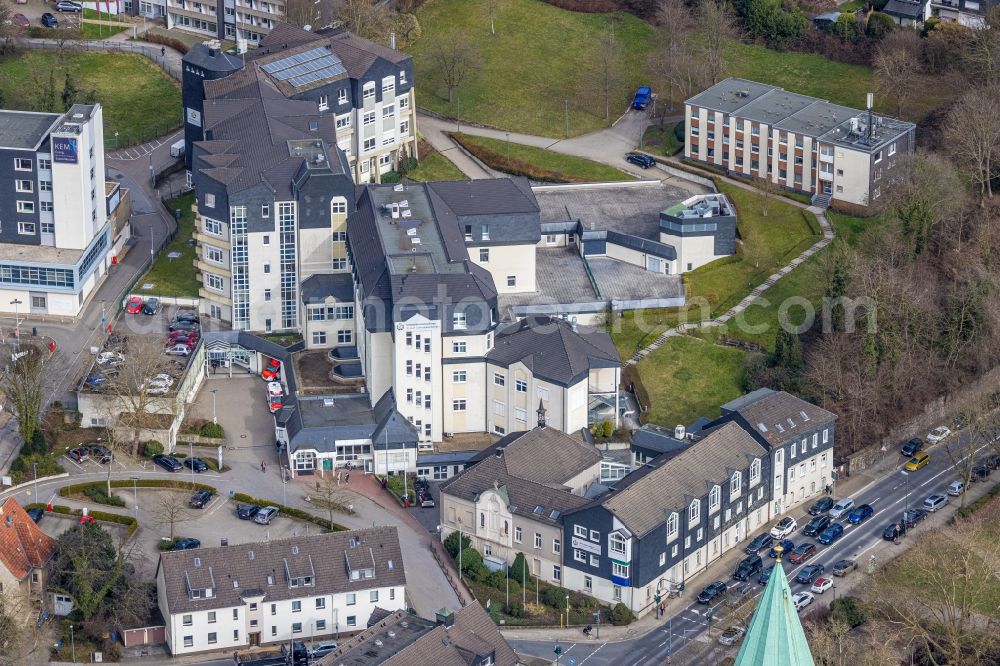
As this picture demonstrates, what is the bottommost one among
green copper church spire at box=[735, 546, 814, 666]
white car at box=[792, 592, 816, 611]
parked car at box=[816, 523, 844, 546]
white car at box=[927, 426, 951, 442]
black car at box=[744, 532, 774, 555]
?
black car at box=[744, 532, 774, 555]

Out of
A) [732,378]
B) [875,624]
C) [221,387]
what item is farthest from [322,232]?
[875,624]

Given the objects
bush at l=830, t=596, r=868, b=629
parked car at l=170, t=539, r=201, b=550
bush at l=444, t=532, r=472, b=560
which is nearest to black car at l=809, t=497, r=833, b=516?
bush at l=830, t=596, r=868, b=629

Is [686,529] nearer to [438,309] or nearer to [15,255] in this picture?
[438,309]

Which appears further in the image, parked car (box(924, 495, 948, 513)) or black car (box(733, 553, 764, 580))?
parked car (box(924, 495, 948, 513))

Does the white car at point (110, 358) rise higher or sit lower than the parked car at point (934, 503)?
higher

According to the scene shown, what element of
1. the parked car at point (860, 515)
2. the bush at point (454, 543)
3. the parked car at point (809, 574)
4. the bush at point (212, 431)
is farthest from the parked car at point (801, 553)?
the bush at point (212, 431)

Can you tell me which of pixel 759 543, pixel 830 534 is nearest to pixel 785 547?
pixel 759 543

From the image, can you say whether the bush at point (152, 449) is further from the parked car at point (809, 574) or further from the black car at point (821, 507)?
the black car at point (821, 507)

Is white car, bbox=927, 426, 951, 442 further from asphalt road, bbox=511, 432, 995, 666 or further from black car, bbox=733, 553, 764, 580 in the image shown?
black car, bbox=733, 553, 764, 580
